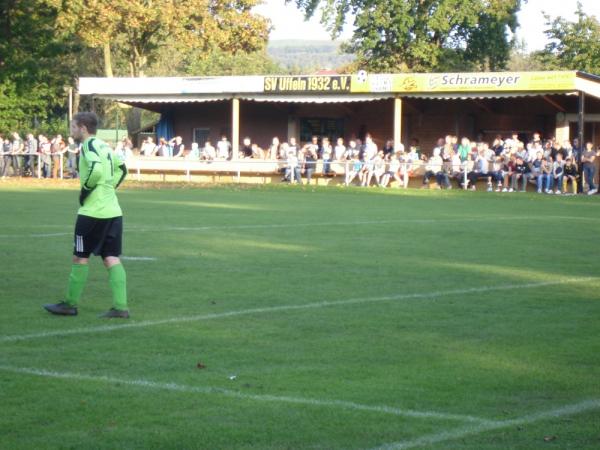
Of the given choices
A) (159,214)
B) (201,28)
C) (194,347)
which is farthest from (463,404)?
(201,28)

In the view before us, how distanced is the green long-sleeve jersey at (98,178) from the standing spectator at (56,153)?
113 feet

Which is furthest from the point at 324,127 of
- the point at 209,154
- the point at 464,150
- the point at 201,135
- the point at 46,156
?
the point at 46,156

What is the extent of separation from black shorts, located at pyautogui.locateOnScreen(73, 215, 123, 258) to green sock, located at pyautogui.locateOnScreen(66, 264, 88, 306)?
13 cm

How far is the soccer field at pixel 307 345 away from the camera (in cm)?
609

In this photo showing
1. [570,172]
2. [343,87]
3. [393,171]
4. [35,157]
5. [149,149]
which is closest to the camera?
[570,172]

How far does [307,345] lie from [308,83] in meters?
33.7

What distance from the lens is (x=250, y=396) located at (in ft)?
22.3

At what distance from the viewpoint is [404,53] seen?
62.1 meters

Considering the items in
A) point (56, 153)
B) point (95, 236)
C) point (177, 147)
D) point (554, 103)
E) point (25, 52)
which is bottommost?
point (95, 236)

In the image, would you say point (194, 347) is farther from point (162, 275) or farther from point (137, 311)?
point (162, 275)

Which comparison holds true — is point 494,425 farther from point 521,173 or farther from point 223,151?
point 223,151

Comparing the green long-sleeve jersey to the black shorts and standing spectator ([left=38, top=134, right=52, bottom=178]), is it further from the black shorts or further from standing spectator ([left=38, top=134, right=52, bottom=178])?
standing spectator ([left=38, top=134, right=52, bottom=178])

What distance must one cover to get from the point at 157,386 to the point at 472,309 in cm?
420

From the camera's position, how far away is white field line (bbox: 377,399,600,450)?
5.75 meters
